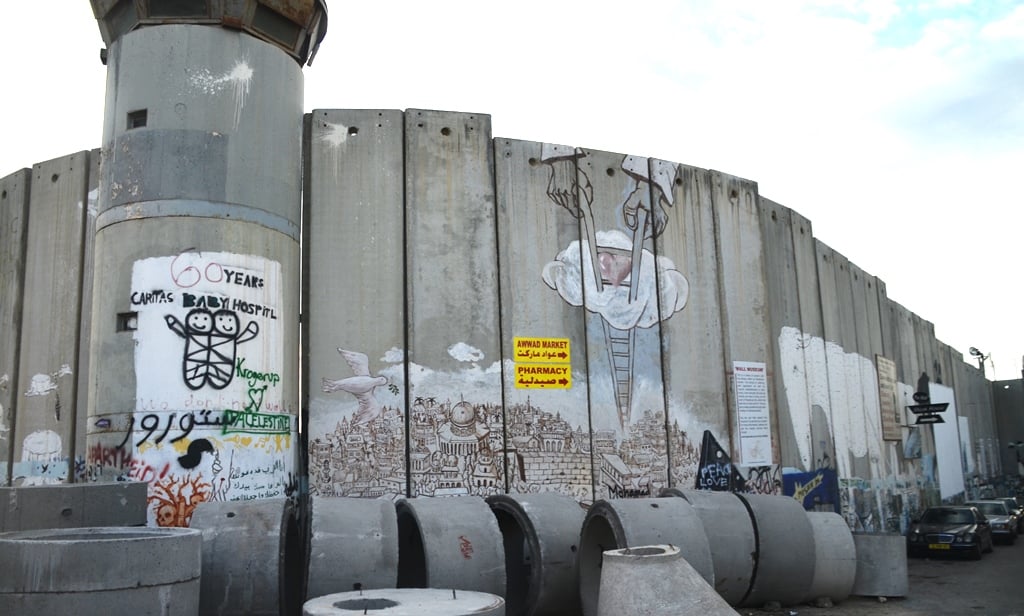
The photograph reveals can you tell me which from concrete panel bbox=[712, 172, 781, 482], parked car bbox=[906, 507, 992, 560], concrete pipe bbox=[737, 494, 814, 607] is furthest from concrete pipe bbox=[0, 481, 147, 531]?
parked car bbox=[906, 507, 992, 560]

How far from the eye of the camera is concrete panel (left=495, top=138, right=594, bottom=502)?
1427 centimetres

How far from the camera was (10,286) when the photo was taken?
15031mm

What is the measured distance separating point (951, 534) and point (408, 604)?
49.8 feet

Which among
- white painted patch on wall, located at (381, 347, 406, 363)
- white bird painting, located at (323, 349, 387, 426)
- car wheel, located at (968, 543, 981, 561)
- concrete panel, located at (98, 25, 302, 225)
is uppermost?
concrete panel, located at (98, 25, 302, 225)

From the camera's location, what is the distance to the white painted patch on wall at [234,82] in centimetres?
1188

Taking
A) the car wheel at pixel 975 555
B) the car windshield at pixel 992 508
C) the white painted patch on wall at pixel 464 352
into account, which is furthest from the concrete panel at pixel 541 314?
the car windshield at pixel 992 508

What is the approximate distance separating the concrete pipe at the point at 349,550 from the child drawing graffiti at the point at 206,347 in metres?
2.83

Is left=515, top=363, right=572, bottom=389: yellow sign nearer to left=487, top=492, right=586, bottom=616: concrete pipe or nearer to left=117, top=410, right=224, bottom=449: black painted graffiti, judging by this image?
left=487, top=492, right=586, bottom=616: concrete pipe

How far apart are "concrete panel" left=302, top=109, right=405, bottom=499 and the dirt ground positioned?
6.02 m

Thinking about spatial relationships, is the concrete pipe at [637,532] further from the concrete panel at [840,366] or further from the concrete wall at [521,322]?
the concrete panel at [840,366]

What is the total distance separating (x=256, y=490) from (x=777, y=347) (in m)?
11.7

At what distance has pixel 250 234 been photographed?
11922mm

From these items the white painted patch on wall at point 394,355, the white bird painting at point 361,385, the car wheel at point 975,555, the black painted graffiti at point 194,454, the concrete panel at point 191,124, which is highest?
the concrete panel at point 191,124

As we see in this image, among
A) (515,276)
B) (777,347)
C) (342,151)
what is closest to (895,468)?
(777,347)
